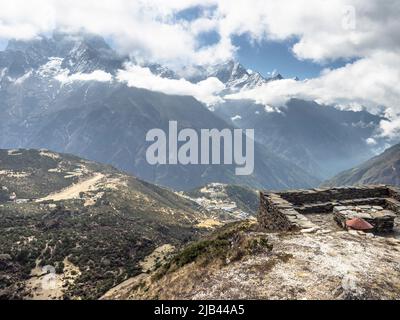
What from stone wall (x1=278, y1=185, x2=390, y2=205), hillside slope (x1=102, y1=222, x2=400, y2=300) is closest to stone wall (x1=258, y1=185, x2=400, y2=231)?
stone wall (x1=278, y1=185, x2=390, y2=205)

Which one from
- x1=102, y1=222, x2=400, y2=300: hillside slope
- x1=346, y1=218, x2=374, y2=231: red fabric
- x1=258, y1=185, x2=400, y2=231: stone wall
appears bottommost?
x1=102, y1=222, x2=400, y2=300: hillside slope

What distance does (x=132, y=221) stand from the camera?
171125 millimetres

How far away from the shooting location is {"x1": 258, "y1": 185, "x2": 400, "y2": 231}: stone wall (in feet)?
98.5

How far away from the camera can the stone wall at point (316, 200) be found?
3003 cm

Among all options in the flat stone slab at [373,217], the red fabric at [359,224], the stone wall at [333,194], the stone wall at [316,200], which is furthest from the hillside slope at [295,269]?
the stone wall at [333,194]

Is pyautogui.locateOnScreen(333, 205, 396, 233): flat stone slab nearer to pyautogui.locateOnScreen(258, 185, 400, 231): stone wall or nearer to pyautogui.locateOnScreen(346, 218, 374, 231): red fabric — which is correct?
pyautogui.locateOnScreen(346, 218, 374, 231): red fabric

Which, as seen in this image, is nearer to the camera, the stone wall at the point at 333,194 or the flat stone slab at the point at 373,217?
the flat stone slab at the point at 373,217

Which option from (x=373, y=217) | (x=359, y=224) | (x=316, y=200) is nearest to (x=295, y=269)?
(x=359, y=224)

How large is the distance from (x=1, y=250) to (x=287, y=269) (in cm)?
9931

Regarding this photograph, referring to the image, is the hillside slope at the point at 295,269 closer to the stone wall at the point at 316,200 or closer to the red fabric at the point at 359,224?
the red fabric at the point at 359,224

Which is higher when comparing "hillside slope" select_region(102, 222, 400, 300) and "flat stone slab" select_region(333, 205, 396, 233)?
"flat stone slab" select_region(333, 205, 396, 233)

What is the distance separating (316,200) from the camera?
3441 cm

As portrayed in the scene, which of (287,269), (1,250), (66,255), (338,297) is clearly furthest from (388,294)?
(1,250)
